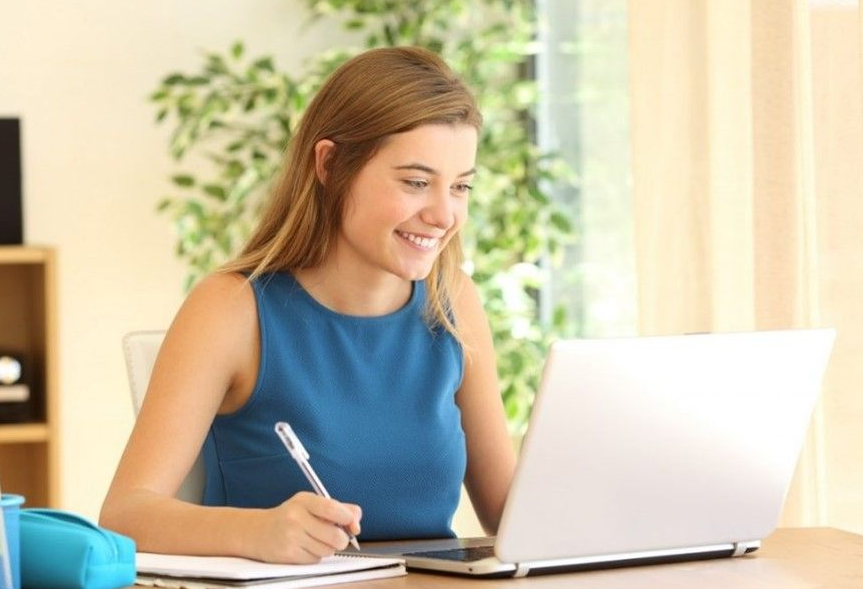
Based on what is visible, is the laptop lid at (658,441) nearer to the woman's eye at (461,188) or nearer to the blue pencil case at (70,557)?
the blue pencil case at (70,557)

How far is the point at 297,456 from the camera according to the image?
1570mm

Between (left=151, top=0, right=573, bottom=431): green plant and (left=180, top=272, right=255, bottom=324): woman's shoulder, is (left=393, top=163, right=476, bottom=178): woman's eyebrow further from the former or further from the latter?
(left=151, top=0, right=573, bottom=431): green plant

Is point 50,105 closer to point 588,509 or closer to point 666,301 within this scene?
point 666,301

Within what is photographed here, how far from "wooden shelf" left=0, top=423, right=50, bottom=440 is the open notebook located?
7.62 ft

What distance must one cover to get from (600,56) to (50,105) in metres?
1.55

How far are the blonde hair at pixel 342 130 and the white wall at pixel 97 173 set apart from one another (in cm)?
224

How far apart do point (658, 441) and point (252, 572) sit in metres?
0.42

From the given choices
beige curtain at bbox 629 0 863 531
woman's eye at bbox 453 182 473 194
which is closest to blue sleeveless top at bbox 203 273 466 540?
woman's eye at bbox 453 182 473 194

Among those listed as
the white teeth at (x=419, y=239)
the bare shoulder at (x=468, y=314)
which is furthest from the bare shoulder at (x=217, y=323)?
the bare shoulder at (x=468, y=314)

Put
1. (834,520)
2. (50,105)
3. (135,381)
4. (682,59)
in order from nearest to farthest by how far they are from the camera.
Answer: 1. (135,381)
2. (834,520)
3. (682,59)
4. (50,105)

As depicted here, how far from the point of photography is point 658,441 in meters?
1.50

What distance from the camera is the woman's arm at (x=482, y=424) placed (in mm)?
2090

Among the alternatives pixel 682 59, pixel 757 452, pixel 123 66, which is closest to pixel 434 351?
pixel 757 452

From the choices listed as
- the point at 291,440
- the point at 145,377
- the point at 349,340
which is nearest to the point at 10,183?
the point at 145,377
